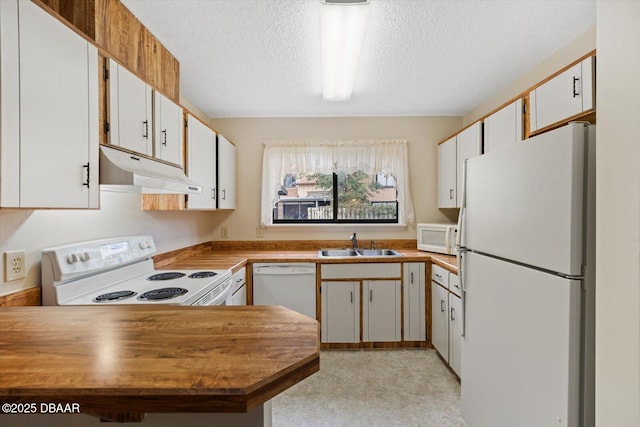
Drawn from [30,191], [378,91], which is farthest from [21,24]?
[378,91]

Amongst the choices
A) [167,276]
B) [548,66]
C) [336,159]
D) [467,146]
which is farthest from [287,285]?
[548,66]

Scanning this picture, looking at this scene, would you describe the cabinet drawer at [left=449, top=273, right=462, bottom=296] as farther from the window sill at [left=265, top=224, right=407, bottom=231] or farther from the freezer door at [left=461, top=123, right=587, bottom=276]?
the window sill at [left=265, top=224, right=407, bottom=231]

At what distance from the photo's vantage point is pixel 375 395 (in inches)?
88.7

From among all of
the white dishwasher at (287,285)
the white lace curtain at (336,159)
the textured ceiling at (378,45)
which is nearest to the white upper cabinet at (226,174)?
the white lace curtain at (336,159)

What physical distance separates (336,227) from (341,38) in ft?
6.91

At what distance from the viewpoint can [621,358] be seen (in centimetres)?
92

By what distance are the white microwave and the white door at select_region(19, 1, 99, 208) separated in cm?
268

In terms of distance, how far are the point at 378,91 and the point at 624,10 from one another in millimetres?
2028

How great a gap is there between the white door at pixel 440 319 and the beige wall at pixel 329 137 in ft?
2.93

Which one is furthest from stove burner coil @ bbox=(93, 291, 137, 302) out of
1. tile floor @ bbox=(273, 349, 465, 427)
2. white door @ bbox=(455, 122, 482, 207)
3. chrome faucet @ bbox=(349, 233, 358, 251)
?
white door @ bbox=(455, 122, 482, 207)

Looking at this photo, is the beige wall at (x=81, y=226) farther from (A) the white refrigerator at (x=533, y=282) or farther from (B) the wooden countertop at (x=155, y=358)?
(A) the white refrigerator at (x=533, y=282)

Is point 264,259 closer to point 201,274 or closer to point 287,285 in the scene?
point 287,285

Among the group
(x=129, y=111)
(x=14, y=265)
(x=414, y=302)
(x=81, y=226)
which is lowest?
(x=414, y=302)

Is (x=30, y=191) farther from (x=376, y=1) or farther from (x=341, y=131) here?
(x=341, y=131)
